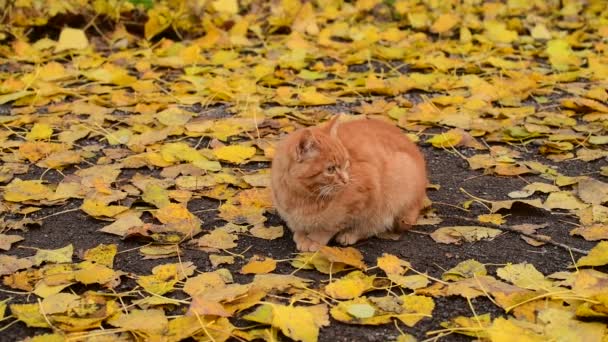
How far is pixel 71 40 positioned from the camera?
16.0 ft

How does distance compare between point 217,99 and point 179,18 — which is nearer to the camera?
point 217,99

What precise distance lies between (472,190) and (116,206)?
1274 millimetres

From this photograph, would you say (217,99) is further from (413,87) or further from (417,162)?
(417,162)

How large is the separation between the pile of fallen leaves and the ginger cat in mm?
144

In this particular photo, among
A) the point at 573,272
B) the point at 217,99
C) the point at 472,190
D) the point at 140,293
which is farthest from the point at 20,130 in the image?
the point at 573,272

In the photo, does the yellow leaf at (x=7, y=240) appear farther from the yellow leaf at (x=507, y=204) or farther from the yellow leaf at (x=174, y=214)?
the yellow leaf at (x=507, y=204)

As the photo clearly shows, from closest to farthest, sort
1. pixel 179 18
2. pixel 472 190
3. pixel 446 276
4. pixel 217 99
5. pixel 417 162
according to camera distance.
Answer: pixel 446 276
pixel 417 162
pixel 472 190
pixel 217 99
pixel 179 18

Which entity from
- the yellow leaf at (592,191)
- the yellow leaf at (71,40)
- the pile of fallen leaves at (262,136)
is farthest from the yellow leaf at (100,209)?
the yellow leaf at (71,40)

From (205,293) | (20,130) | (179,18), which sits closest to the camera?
(205,293)

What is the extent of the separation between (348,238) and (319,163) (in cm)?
30

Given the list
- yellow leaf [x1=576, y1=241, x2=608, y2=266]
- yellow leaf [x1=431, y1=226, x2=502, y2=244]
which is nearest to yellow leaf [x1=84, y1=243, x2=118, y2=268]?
yellow leaf [x1=431, y1=226, x2=502, y2=244]

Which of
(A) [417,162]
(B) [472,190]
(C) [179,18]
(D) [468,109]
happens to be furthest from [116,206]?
(C) [179,18]

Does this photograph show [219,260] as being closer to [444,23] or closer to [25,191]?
[25,191]

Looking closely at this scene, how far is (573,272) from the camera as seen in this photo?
2.37 meters
